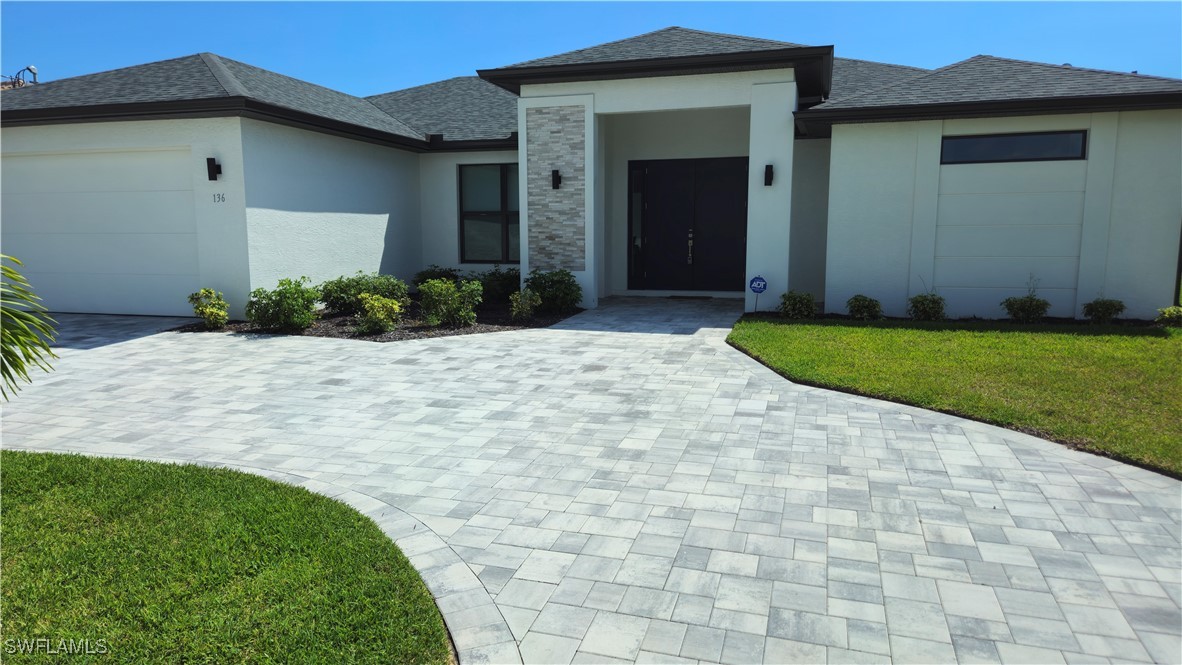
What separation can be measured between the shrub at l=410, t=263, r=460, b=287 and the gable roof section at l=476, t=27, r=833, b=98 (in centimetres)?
407

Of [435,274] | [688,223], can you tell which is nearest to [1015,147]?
[688,223]

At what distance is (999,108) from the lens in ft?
34.0

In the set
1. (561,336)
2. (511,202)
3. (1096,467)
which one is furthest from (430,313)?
(1096,467)

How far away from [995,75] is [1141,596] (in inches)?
404

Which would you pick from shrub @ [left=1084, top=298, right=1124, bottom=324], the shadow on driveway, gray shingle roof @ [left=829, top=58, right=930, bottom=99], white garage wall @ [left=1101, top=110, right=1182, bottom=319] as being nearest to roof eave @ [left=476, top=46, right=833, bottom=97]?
gray shingle roof @ [left=829, top=58, right=930, bottom=99]

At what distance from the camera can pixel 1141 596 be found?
326 cm

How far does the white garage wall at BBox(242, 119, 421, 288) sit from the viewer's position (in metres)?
11.1

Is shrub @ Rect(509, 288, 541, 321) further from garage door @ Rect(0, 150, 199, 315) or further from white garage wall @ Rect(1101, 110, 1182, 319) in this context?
white garage wall @ Rect(1101, 110, 1182, 319)

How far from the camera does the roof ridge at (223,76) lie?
1066 cm

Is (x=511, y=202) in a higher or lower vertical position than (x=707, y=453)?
higher

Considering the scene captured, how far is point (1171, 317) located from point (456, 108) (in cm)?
1402

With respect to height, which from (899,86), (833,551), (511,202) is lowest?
(833,551)

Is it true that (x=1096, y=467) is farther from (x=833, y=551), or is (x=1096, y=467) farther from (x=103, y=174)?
(x=103, y=174)

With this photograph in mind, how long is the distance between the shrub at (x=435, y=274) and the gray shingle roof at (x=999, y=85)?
789 cm
